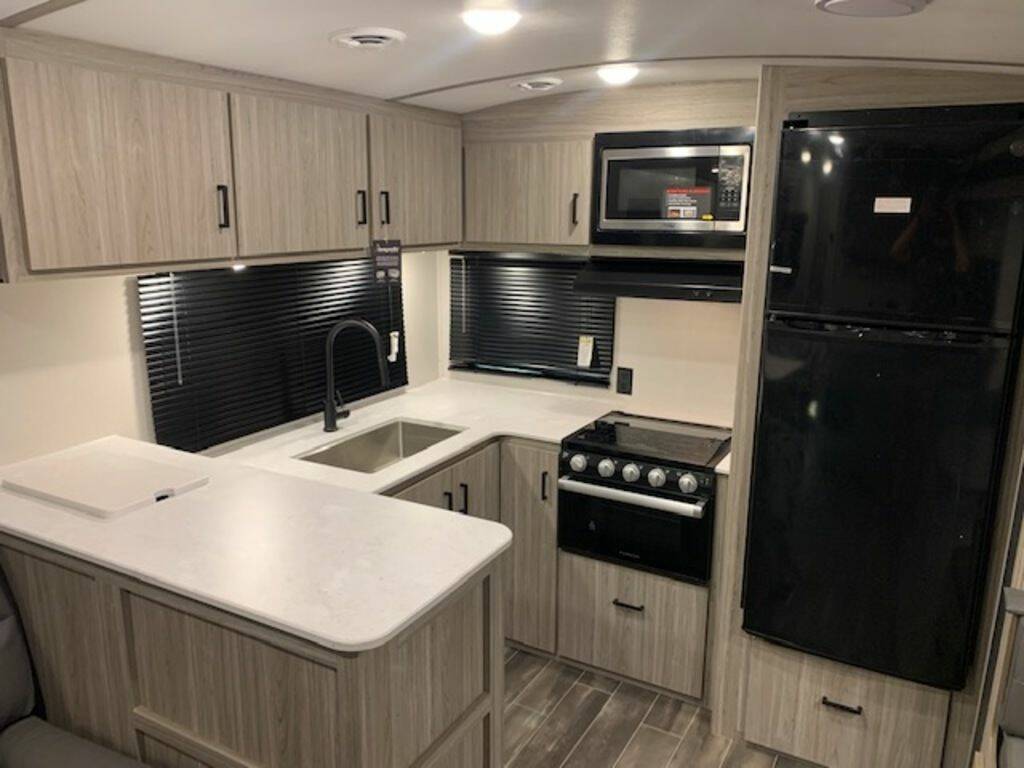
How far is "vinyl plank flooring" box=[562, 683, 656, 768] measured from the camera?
268 cm

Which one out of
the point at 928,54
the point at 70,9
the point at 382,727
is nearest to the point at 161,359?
the point at 70,9

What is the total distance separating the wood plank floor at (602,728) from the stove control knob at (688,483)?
34.9 inches

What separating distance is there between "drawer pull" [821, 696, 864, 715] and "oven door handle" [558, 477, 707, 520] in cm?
72

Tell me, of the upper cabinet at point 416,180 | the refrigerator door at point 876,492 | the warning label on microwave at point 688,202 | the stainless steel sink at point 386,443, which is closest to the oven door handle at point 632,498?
the refrigerator door at point 876,492

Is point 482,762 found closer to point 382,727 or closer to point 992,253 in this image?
point 382,727

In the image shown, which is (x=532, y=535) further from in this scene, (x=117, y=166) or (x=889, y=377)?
(x=117, y=166)

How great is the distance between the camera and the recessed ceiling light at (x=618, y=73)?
2.54m

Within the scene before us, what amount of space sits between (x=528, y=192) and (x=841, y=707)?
2232 millimetres

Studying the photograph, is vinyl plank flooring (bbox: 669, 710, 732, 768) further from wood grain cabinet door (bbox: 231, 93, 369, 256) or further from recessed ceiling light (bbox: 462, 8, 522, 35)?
recessed ceiling light (bbox: 462, 8, 522, 35)

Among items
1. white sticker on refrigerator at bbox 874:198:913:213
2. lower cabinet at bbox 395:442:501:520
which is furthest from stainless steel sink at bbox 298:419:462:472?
white sticker on refrigerator at bbox 874:198:913:213

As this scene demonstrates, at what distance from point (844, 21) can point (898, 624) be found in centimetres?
173

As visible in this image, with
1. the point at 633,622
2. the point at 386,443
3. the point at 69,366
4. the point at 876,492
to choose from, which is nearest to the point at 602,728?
the point at 633,622

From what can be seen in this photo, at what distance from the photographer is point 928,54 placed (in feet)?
6.58

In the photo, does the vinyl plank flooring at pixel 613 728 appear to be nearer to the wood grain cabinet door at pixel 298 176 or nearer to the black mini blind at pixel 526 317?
the black mini blind at pixel 526 317
